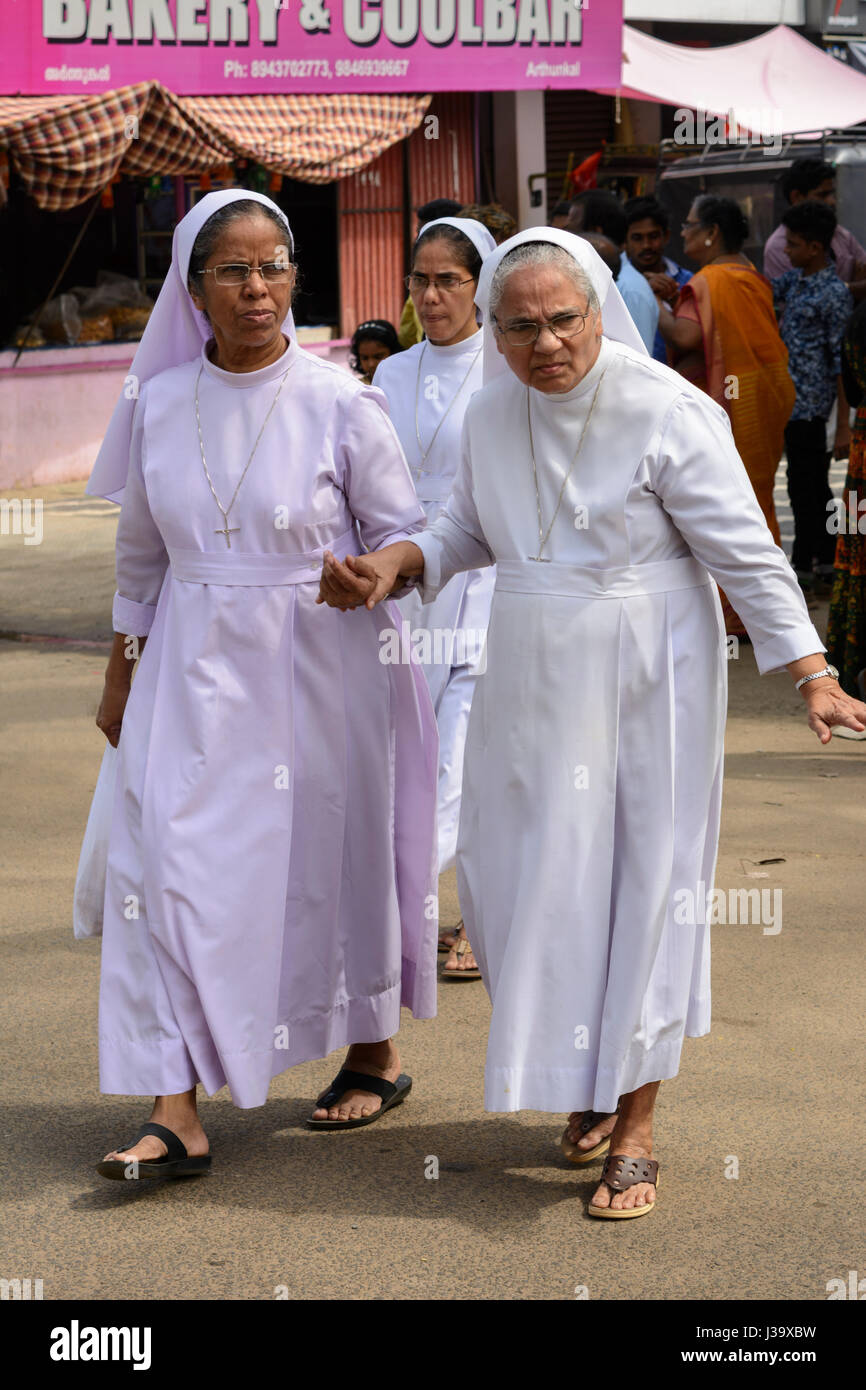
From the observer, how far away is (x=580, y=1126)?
144 inches

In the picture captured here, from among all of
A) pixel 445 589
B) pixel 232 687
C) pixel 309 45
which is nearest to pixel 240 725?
pixel 232 687

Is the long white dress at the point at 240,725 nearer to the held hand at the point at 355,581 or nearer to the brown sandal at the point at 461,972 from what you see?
the held hand at the point at 355,581

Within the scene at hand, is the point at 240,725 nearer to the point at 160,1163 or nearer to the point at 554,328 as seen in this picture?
the point at 160,1163

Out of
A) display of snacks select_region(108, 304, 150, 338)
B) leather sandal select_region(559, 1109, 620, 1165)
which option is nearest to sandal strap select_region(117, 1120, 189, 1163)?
leather sandal select_region(559, 1109, 620, 1165)

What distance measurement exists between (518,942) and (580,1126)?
0.50m

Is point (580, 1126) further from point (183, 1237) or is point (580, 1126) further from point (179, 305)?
point (179, 305)

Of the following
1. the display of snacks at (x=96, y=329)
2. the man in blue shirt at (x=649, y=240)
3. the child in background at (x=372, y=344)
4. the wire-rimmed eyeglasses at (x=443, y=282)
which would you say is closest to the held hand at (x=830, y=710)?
the wire-rimmed eyeglasses at (x=443, y=282)

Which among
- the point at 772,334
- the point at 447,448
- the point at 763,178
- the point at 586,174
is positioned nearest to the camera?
the point at 447,448

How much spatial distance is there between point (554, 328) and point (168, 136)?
1118cm

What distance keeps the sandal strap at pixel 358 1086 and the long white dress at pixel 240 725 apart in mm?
230

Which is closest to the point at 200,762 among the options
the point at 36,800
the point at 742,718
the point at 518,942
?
the point at 518,942

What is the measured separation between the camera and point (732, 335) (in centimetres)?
797

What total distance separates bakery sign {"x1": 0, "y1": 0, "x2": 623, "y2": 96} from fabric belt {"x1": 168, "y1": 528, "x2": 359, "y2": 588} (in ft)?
37.3

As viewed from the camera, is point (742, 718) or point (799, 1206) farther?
point (742, 718)
